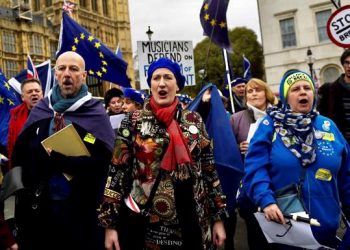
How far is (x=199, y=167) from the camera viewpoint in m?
2.76

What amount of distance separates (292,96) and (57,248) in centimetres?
221

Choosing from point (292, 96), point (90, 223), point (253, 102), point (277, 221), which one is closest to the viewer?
point (277, 221)

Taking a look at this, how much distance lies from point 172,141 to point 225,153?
1.06 m

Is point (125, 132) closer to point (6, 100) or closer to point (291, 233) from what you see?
point (291, 233)

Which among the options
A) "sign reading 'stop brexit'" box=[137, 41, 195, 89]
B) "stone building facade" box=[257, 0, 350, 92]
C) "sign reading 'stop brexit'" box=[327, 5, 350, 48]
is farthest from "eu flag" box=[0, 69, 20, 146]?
"stone building facade" box=[257, 0, 350, 92]

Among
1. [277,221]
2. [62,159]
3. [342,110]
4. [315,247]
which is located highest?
[342,110]

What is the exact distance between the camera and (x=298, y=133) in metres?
2.80

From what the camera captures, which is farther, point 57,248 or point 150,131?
point 57,248

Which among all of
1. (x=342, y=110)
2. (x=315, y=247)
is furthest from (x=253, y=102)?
(x=315, y=247)

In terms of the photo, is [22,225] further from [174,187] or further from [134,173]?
[174,187]

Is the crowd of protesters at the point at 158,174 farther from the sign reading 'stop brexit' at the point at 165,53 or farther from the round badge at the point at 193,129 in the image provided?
the sign reading 'stop brexit' at the point at 165,53

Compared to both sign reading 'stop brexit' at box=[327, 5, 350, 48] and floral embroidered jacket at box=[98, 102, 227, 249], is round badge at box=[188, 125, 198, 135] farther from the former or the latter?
sign reading 'stop brexit' at box=[327, 5, 350, 48]

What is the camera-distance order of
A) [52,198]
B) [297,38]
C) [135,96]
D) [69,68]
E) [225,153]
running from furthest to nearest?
[297,38] → [135,96] → [225,153] → [69,68] → [52,198]

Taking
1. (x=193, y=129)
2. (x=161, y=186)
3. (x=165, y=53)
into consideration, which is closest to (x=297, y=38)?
(x=165, y=53)
